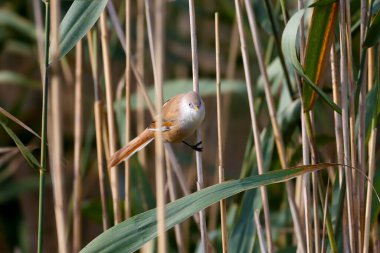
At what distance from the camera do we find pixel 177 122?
135 centimetres

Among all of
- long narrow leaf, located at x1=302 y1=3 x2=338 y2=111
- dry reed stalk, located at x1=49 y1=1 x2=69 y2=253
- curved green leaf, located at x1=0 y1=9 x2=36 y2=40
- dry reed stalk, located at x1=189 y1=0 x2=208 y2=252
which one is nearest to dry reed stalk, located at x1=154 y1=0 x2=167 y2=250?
dry reed stalk, located at x1=49 y1=1 x2=69 y2=253

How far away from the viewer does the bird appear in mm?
1297

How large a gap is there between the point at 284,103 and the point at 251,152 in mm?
143

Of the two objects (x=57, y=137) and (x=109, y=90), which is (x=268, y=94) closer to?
(x=109, y=90)

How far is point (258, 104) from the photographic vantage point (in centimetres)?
177

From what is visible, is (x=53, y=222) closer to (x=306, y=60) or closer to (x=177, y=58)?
(x=177, y=58)

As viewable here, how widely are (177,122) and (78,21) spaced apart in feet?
0.90

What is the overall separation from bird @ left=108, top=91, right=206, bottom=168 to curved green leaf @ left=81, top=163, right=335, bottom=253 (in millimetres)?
143

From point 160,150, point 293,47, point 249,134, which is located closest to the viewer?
point 160,150

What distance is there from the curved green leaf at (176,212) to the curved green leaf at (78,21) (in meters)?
0.32

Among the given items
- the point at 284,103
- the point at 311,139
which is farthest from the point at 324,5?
the point at 284,103

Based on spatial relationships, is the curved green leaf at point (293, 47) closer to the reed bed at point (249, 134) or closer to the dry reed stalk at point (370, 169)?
the reed bed at point (249, 134)

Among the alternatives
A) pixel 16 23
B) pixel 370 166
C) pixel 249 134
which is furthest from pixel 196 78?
pixel 16 23

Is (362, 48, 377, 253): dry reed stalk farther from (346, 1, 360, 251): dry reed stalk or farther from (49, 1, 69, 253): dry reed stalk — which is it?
(49, 1, 69, 253): dry reed stalk
